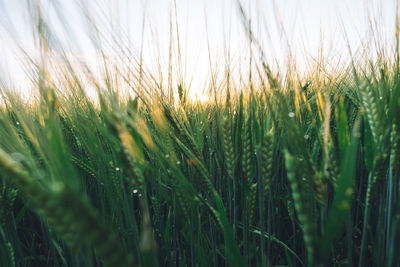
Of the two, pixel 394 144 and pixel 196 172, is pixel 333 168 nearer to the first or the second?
pixel 394 144

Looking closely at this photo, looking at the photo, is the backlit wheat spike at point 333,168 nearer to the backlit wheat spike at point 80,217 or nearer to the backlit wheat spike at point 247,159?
the backlit wheat spike at point 247,159

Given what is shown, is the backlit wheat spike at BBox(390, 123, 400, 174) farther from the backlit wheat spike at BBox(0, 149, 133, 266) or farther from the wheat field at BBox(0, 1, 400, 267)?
the backlit wheat spike at BBox(0, 149, 133, 266)

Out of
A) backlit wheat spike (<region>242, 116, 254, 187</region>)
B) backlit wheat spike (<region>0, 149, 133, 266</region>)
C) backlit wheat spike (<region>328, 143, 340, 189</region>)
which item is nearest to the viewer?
backlit wheat spike (<region>0, 149, 133, 266</region>)

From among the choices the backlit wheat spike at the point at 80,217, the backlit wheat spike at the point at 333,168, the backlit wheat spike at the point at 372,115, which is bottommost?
the backlit wheat spike at the point at 80,217

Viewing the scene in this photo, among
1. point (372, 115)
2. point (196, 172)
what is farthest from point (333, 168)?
point (196, 172)

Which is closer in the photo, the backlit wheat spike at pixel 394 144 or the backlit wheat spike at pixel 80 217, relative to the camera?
the backlit wheat spike at pixel 80 217

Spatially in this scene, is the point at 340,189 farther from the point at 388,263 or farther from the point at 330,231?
the point at 388,263

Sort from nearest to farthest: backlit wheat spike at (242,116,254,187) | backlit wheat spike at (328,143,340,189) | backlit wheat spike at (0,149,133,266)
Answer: backlit wheat spike at (0,149,133,266) → backlit wheat spike at (328,143,340,189) → backlit wheat spike at (242,116,254,187)

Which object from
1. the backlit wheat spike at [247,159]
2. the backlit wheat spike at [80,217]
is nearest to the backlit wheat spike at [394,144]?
the backlit wheat spike at [247,159]

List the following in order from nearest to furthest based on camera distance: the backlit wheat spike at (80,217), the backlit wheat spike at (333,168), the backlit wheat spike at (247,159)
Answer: the backlit wheat spike at (80,217) < the backlit wheat spike at (333,168) < the backlit wheat spike at (247,159)

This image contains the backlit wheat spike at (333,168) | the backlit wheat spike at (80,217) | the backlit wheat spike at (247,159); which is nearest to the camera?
the backlit wheat spike at (80,217)

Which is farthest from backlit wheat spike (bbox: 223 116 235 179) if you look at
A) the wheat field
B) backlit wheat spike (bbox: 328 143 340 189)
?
backlit wheat spike (bbox: 328 143 340 189)

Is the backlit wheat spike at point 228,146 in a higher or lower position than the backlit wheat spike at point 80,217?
higher

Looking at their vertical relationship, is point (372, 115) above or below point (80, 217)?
above
